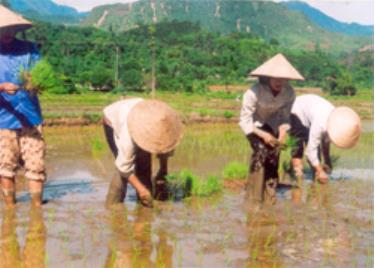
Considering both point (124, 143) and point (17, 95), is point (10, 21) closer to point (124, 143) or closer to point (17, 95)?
point (17, 95)

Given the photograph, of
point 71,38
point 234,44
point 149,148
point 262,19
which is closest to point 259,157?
point 149,148

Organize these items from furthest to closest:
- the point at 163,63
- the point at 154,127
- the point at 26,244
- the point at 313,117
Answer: the point at 163,63
the point at 313,117
the point at 154,127
the point at 26,244

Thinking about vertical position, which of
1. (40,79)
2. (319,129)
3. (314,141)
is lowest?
(314,141)

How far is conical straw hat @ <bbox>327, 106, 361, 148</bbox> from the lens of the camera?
18.9ft

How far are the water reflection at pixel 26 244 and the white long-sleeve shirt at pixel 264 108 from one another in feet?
6.24

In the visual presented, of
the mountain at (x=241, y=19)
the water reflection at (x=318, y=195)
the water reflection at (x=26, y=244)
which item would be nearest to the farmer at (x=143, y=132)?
the water reflection at (x=26, y=244)

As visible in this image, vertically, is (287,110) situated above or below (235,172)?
above

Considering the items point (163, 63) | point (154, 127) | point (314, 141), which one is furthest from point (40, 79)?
point (163, 63)

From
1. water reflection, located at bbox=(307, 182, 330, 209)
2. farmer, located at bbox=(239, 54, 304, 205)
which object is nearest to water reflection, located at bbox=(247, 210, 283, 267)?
farmer, located at bbox=(239, 54, 304, 205)

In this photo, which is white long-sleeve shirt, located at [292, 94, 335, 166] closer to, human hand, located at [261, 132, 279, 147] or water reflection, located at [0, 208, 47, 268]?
human hand, located at [261, 132, 279, 147]

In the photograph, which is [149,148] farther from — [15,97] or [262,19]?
[262,19]

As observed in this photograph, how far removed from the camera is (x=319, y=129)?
610 centimetres

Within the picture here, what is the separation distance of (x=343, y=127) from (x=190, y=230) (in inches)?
83.6

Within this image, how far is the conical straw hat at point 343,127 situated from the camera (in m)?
5.75
